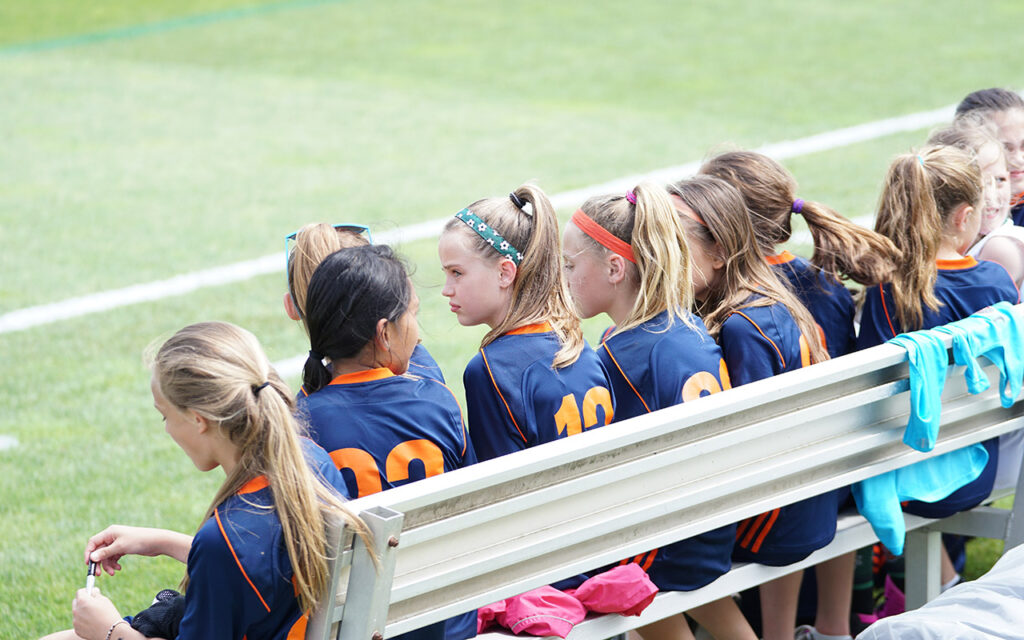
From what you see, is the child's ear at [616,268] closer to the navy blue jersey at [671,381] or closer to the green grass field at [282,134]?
the navy blue jersey at [671,381]

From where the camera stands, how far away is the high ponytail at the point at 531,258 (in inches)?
137

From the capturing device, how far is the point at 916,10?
66.9 feet

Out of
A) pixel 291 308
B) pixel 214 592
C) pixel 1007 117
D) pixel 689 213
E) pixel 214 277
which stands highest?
pixel 1007 117

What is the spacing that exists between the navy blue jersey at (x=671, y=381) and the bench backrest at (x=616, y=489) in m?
0.25

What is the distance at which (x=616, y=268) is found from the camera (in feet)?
11.9

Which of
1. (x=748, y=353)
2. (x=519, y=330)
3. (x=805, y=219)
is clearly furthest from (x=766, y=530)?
(x=805, y=219)

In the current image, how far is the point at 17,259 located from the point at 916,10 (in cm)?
1591

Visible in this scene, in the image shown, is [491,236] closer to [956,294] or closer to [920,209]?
[920,209]

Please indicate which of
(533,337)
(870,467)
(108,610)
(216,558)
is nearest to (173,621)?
(108,610)

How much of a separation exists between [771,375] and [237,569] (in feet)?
5.68

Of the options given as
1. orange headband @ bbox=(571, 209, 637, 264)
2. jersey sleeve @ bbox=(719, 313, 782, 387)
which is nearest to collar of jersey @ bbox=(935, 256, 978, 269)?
jersey sleeve @ bbox=(719, 313, 782, 387)

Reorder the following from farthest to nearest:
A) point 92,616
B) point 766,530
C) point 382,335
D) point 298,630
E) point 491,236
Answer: point 491,236
point 766,530
point 382,335
point 92,616
point 298,630

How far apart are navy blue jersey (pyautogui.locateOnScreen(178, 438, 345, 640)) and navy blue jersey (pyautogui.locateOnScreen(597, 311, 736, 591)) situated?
1.12m

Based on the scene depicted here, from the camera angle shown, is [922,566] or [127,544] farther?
[922,566]
